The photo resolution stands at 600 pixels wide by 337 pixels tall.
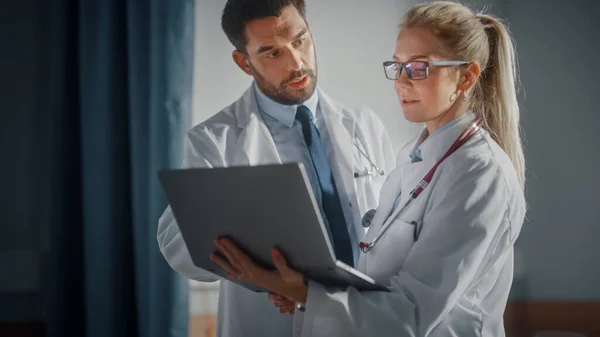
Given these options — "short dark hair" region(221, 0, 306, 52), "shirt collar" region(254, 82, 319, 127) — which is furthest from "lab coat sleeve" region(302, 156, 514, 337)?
"short dark hair" region(221, 0, 306, 52)

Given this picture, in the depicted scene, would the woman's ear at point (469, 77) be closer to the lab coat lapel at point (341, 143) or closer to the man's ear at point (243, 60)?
the lab coat lapel at point (341, 143)

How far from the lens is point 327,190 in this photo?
5.04 feet

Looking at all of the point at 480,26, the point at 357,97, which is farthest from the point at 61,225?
the point at 480,26

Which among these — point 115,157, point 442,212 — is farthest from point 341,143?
point 115,157

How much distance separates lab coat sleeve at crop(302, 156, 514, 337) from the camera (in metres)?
1.07

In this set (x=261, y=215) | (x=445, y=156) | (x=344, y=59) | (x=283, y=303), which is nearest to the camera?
(x=261, y=215)

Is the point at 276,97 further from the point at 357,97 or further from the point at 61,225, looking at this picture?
the point at 61,225

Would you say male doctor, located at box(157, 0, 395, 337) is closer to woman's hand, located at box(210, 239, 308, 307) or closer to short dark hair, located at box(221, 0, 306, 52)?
short dark hair, located at box(221, 0, 306, 52)

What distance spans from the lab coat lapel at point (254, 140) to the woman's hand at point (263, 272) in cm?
41

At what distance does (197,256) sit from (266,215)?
0.23 meters

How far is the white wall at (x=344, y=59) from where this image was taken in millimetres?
1979

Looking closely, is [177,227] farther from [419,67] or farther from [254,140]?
[419,67]

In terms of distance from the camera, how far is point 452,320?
115 centimetres

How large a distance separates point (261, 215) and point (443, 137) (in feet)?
1.49
